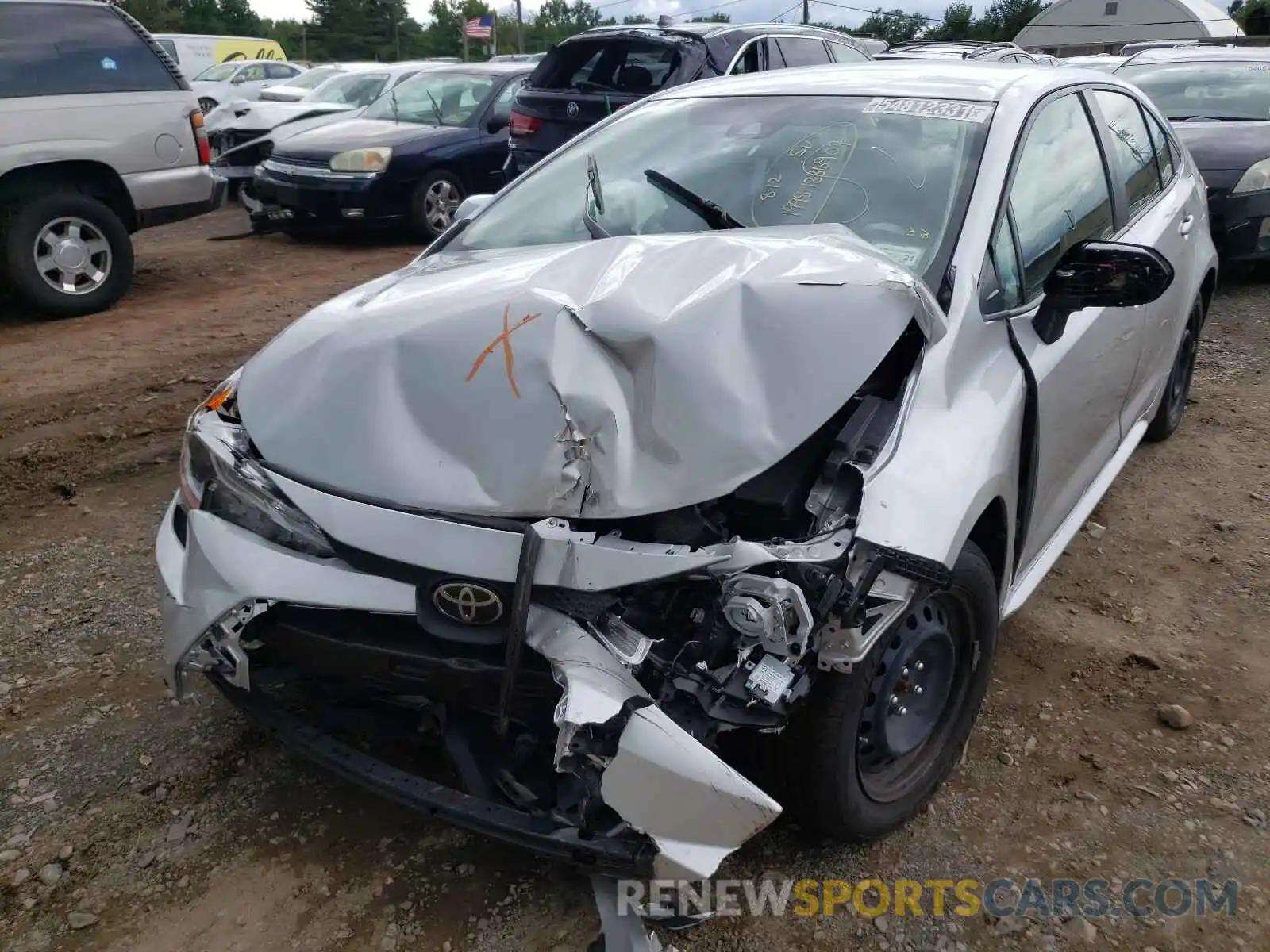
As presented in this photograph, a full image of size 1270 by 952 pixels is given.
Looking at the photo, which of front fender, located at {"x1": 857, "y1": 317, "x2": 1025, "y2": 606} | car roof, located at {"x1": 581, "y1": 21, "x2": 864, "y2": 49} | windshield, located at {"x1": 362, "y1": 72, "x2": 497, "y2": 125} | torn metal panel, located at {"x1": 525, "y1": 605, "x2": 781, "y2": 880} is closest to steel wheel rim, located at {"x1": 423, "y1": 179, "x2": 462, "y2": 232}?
windshield, located at {"x1": 362, "y1": 72, "x2": 497, "y2": 125}

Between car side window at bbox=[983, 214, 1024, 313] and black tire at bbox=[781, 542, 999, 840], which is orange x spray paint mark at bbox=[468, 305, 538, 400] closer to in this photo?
black tire at bbox=[781, 542, 999, 840]

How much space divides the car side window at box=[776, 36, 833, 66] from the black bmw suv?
1 centimetres

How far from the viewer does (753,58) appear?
7.68 m

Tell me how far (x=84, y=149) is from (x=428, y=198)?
3.02 m

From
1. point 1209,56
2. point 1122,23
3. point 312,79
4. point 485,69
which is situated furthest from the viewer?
point 1122,23

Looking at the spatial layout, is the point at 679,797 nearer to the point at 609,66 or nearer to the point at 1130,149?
the point at 1130,149

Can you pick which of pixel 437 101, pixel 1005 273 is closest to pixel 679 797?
pixel 1005 273

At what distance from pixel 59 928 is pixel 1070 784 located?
2433 mm

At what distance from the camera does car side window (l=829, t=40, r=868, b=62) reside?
8648 mm

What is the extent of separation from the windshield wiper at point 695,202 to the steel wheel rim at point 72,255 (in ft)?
17.5

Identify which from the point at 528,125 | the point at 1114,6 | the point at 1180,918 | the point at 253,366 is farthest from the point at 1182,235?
the point at 1114,6

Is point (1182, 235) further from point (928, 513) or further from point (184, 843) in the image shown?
point (184, 843)

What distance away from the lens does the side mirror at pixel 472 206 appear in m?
3.45

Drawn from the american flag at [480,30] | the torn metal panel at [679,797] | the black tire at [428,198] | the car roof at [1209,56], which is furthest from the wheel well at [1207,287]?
the american flag at [480,30]
